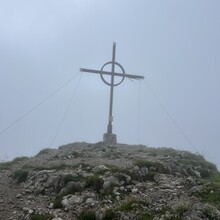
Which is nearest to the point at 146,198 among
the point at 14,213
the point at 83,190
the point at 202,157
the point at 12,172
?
the point at 83,190

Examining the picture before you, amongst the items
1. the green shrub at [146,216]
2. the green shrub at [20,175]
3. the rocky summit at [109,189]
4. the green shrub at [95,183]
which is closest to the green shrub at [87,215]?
the rocky summit at [109,189]

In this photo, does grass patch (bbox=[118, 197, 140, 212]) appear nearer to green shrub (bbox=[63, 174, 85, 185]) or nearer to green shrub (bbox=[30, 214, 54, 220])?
green shrub (bbox=[30, 214, 54, 220])

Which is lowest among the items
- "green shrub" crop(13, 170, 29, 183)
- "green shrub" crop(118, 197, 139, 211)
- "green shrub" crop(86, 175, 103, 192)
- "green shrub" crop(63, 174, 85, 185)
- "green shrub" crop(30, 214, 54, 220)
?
"green shrub" crop(30, 214, 54, 220)

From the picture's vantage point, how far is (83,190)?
12156 mm

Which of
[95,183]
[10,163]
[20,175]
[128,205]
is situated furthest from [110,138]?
[128,205]

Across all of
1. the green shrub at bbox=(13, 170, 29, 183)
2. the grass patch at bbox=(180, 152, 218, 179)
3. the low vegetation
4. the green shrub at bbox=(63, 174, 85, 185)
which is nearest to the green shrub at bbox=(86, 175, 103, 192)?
the green shrub at bbox=(63, 174, 85, 185)

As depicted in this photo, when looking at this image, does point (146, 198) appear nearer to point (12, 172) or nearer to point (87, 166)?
point (87, 166)

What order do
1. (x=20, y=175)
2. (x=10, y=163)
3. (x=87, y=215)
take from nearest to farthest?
(x=87, y=215) < (x=20, y=175) < (x=10, y=163)

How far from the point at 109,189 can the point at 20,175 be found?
159 inches

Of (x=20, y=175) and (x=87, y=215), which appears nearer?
(x=87, y=215)

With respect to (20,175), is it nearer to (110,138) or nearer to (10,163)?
(10,163)

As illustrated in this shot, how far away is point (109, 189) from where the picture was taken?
11.9m

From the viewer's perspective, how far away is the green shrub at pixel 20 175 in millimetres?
13859

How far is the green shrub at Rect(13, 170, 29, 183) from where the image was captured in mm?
13859
